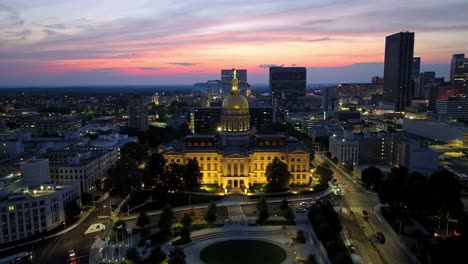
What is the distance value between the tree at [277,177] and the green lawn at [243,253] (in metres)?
25.3

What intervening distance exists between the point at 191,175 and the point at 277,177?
20114 millimetres

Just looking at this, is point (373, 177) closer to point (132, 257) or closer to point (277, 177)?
point (277, 177)

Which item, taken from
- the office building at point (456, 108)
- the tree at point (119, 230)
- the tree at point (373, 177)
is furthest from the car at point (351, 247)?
the office building at point (456, 108)

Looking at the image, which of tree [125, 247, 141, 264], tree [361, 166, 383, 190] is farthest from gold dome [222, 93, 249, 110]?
tree [125, 247, 141, 264]

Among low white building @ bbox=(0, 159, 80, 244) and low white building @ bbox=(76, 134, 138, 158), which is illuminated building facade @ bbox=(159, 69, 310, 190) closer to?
low white building @ bbox=(76, 134, 138, 158)

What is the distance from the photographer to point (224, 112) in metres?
105

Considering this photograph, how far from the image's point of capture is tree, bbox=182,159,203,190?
87.9m

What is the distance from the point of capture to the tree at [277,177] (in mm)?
87375

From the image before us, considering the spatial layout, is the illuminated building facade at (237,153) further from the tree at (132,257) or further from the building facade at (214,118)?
the building facade at (214,118)

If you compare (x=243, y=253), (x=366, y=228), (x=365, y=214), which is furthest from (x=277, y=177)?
(x=243, y=253)

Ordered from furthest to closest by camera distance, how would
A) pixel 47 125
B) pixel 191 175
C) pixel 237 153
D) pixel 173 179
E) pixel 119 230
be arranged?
pixel 47 125 → pixel 237 153 → pixel 191 175 → pixel 173 179 → pixel 119 230

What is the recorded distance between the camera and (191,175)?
289ft

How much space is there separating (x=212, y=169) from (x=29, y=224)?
44451mm

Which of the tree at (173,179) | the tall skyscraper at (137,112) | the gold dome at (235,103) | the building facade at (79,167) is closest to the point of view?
the tree at (173,179)
